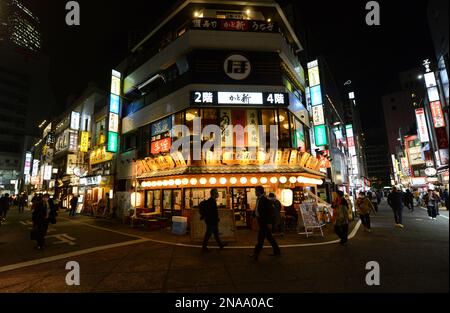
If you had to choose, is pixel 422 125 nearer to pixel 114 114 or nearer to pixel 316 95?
pixel 316 95

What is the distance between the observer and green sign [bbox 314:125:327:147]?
20.2 metres

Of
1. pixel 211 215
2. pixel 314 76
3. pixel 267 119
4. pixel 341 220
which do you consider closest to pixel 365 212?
pixel 341 220

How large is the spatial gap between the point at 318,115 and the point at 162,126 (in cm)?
1326

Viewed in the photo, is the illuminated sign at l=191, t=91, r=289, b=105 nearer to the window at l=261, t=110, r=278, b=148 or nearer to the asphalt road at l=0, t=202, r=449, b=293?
the window at l=261, t=110, r=278, b=148

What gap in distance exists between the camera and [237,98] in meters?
16.1

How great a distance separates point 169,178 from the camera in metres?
16.2

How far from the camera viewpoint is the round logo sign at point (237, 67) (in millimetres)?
16688

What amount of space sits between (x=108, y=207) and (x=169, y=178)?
38.9 feet

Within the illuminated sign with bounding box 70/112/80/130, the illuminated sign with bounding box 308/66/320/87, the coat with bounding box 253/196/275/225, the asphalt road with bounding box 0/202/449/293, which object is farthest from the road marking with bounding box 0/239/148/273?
the illuminated sign with bounding box 70/112/80/130

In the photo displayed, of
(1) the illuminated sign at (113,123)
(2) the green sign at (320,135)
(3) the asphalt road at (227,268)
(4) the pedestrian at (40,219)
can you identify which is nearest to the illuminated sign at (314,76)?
(2) the green sign at (320,135)

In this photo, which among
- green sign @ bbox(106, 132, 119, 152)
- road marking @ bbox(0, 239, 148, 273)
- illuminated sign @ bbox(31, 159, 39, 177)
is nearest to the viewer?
road marking @ bbox(0, 239, 148, 273)

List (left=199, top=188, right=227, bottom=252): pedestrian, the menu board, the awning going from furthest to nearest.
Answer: the awning
the menu board
(left=199, top=188, right=227, bottom=252): pedestrian

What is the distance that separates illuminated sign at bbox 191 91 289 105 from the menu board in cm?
809
